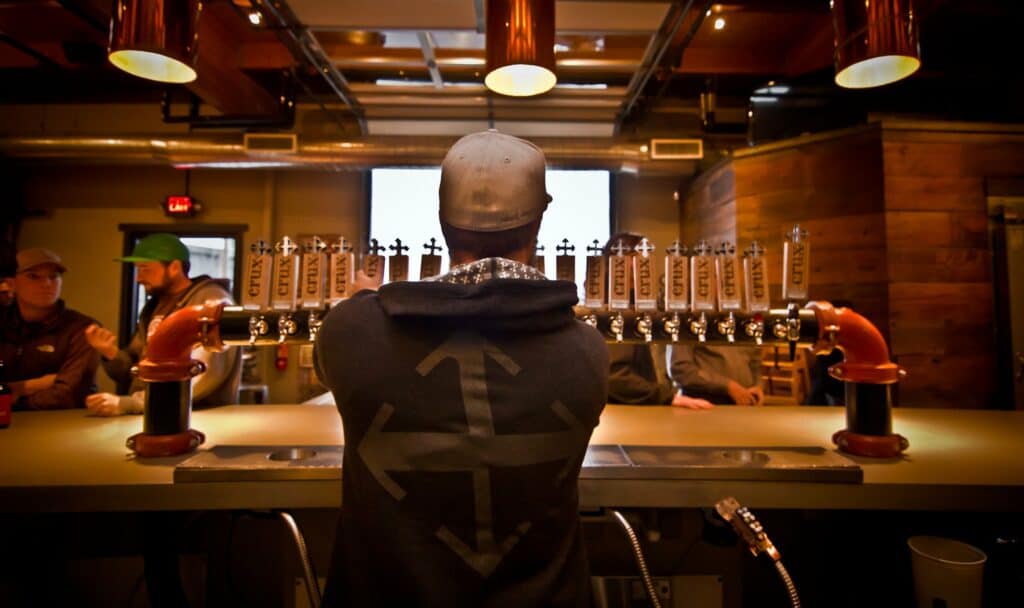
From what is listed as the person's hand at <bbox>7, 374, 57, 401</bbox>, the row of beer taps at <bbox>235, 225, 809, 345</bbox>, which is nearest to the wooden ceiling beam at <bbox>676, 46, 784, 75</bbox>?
the row of beer taps at <bbox>235, 225, 809, 345</bbox>

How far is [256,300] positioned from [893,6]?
2358 millimetres

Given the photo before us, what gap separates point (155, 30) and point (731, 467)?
230 cm

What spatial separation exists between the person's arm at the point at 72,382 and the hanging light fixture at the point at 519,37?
8.77 ft

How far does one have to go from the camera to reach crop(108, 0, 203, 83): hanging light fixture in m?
1.60

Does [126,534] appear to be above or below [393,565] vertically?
below

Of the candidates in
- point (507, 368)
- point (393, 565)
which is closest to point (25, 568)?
point (393, 565)

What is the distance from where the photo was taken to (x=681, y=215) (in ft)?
17.0

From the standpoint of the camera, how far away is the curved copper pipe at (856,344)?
1480mm

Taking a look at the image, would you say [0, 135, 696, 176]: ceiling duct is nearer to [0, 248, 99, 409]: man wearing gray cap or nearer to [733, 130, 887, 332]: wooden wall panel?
[733, 130, 887, 332]: wooden wall panel

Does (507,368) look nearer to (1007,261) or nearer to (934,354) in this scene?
(934,354)

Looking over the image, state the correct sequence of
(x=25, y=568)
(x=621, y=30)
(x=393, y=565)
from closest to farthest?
(x=393, y=565) < (x=25, y=568) < (x=621, y=30)

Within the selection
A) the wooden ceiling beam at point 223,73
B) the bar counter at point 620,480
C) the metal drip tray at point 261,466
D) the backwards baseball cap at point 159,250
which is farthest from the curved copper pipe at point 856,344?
the wooden ceiling beam at point 223,73

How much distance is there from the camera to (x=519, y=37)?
1.87 meters

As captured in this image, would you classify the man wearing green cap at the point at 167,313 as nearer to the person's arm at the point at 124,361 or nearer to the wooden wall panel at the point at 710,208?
the person's arm at the point at 124,361
